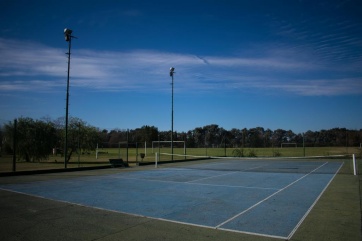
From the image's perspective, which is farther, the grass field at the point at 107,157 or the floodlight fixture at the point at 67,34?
the grass field at the point at 107,157

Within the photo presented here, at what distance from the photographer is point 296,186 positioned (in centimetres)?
Answer: 1276

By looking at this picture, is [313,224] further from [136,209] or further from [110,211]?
[110,211]

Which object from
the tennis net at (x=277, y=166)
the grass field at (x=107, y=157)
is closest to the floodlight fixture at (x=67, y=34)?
the grass field at (x=107, y=157)

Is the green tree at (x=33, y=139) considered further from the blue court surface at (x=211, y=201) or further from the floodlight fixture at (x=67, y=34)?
the blue court surface at (x=211, y=201)

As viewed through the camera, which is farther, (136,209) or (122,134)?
(122,134)

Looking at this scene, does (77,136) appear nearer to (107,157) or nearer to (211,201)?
(107,157)

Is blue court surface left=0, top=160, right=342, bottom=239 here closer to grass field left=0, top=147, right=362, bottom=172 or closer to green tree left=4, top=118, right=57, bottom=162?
grass field left=0, top=147, right=362, bottom=172

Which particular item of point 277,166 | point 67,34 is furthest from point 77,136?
point 277,166

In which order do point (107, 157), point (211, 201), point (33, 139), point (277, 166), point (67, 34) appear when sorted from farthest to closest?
point (107, 157), point (33, 139), point (277, 166), point (67, 34), point (211, 201)

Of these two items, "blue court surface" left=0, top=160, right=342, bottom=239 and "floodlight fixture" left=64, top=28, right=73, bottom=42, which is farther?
"floodlight fixture" left=64, top=28, right=73, bottom=42

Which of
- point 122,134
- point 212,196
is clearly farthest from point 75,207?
point 122,134

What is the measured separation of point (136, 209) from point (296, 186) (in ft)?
24.6

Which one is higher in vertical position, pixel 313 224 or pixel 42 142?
pixel 42 142

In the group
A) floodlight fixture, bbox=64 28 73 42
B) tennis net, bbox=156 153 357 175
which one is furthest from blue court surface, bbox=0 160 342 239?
floodlight fixture, bbox=64 28 73 42
